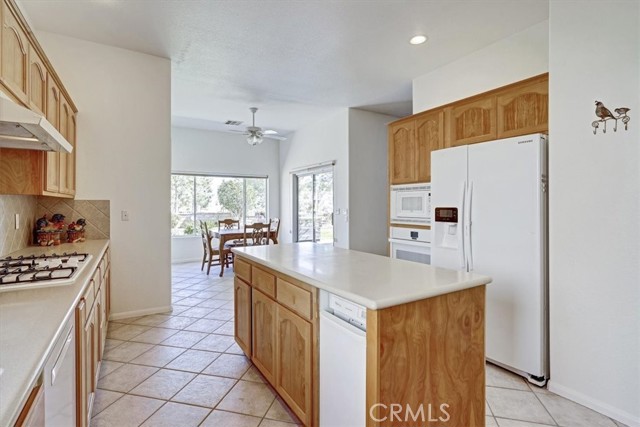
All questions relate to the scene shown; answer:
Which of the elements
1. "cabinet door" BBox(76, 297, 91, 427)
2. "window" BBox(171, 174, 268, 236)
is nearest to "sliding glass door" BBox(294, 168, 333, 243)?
"window" BBox(171, 174, 268, 236)

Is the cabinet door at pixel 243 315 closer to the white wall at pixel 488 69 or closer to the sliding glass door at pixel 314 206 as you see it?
the white wall at pixel 488 69

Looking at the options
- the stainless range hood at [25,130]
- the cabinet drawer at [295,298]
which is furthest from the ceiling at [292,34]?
the cabinet drawer at [295,298]

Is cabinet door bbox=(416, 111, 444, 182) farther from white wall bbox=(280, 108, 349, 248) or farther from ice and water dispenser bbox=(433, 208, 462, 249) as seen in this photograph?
white wall bbox=(280, 108, 349, 248)

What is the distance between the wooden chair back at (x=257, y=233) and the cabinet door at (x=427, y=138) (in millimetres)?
3187

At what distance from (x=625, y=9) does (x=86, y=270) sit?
11.4ft

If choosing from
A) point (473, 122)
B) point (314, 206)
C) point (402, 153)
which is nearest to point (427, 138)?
point (402, 153)

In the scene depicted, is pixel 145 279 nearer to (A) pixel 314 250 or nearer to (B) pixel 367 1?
(A) pixel 314 250

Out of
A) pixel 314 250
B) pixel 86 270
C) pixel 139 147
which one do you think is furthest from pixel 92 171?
pixel 314 250

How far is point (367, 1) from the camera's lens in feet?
8.57

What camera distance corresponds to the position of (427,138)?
346cm

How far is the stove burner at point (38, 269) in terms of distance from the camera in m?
1.56

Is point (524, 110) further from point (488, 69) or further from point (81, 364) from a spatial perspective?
point (81, 364)

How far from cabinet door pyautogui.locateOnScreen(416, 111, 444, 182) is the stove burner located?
308 cm

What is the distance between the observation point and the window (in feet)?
23.3
